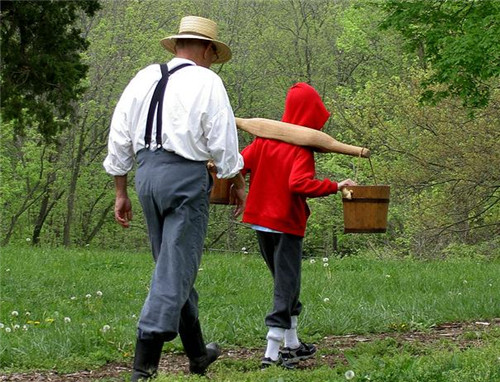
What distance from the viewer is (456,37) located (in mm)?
12586

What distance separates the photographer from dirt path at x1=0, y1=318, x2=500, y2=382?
5.58 meters

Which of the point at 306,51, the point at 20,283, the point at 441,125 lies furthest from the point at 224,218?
the point at 20,283

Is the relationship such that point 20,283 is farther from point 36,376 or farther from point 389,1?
point 389,1

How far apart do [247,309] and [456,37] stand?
6321 mm

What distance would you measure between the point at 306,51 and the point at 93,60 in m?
9.80

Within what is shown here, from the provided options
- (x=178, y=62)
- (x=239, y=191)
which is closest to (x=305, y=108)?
(x=239, y=191)

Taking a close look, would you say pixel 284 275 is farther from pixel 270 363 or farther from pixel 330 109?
pixel 330 109

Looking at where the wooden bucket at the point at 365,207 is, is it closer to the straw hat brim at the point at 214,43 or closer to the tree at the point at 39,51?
the straw hat brim at the point at 214,43

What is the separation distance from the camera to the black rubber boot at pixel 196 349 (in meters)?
5.20

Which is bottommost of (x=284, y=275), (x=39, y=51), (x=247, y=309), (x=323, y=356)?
(x=247, y=309)

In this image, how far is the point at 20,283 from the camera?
10.5m

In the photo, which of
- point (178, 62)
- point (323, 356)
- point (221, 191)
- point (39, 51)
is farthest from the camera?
point (39, 51)

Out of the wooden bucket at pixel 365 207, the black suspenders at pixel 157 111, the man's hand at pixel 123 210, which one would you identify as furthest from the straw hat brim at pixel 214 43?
the wooden bucket at pixel 365 207

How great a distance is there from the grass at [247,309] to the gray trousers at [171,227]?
1.22 feet
